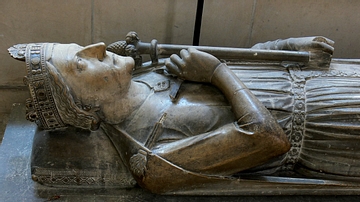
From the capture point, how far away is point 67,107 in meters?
2.26

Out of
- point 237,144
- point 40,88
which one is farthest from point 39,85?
point 237,144

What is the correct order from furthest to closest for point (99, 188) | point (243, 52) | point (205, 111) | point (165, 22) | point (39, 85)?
point (165, 22) → point (243, 52) → point (99, 188) → point (205, 111) → point (39, 85)

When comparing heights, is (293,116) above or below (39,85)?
below

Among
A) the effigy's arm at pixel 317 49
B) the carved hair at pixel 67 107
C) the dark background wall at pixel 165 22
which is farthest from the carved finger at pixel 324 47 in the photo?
the carved hair at pixel 67 107

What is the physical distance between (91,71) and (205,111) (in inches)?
28.3

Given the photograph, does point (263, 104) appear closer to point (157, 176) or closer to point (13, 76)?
point (157, 176)

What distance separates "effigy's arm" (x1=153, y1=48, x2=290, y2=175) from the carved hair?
44 cm

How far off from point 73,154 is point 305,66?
1.64 metres

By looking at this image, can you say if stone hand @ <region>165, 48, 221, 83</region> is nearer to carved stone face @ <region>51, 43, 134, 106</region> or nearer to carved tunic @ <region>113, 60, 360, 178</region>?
carved tunic @ <region>113, 60, 360, 178</region>

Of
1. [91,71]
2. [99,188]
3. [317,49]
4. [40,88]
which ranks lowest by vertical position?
[99,188]

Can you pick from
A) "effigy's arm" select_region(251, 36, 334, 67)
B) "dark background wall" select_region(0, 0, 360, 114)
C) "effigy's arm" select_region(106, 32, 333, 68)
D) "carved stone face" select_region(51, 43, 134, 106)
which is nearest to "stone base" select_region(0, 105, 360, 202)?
"carved stone face" select_region(51, 43, 134, 106)

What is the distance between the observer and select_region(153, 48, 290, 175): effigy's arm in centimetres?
220

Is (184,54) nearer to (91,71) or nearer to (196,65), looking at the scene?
(196,65)

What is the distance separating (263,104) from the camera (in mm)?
2424
